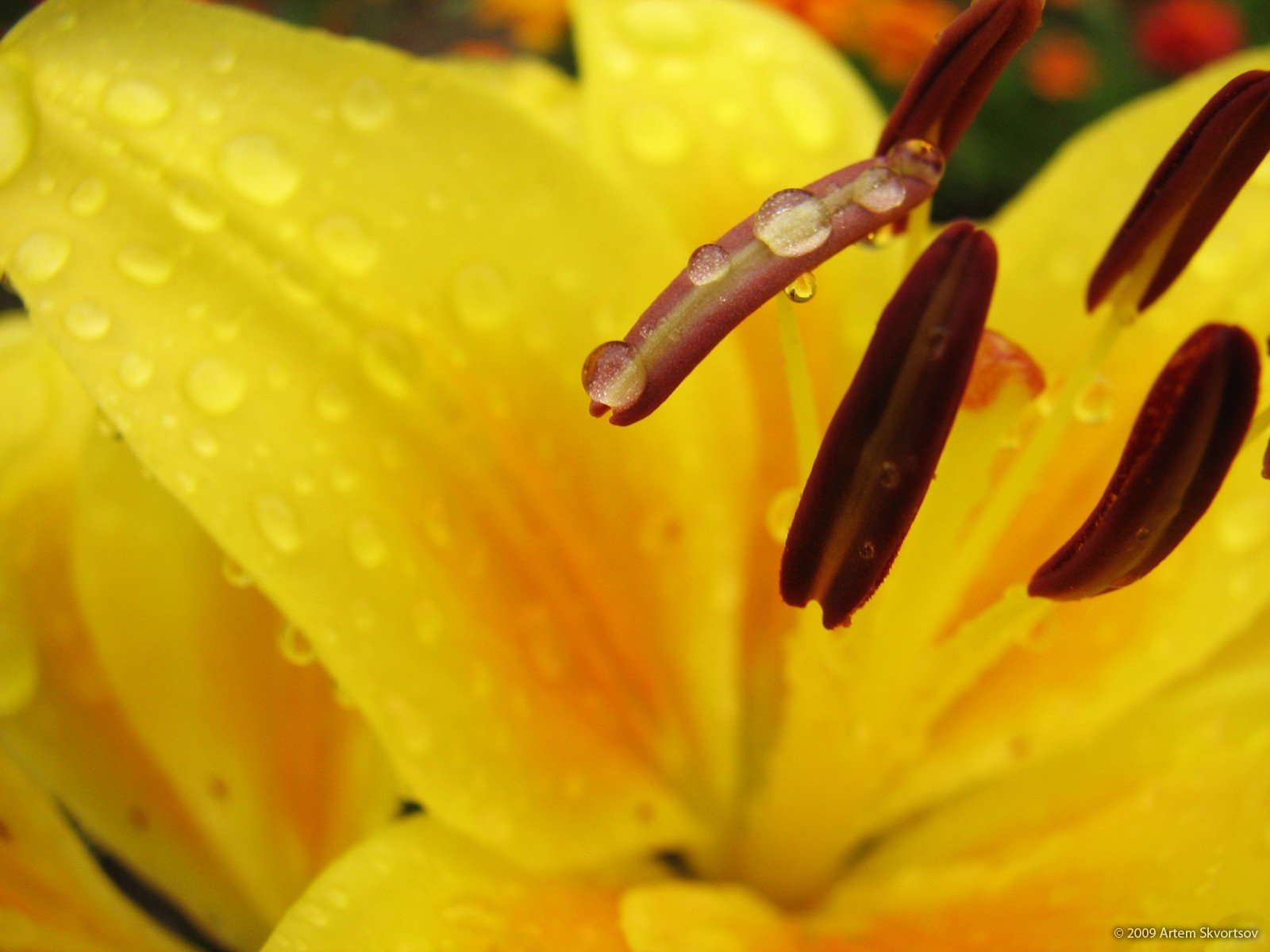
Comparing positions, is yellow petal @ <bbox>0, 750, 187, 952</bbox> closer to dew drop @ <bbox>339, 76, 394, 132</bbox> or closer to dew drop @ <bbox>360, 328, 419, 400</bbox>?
dew drop @ <bbox>360, 328, 419, 400</bbox>

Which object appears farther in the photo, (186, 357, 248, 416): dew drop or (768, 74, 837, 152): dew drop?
(768, 74, 837, 152): dew drop

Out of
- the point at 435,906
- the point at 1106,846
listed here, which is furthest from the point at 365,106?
the point at 1106,846

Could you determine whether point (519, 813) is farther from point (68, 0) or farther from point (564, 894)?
point (68, 0)

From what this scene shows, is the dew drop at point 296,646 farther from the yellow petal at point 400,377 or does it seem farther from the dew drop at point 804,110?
the dew drop at point 804,110

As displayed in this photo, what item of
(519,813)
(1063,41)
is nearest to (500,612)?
(519,813)

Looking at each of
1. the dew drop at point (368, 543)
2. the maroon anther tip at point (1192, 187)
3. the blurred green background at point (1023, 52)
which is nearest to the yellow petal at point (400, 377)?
the dew drop at point (368, 543)

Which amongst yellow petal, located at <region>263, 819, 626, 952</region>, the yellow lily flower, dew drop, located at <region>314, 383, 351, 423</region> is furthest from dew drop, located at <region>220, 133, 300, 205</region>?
yellow petal, located at <region>263, 819, 626, 952</region>

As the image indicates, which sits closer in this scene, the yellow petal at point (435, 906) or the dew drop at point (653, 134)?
the yellow petal at point (435, 906)
